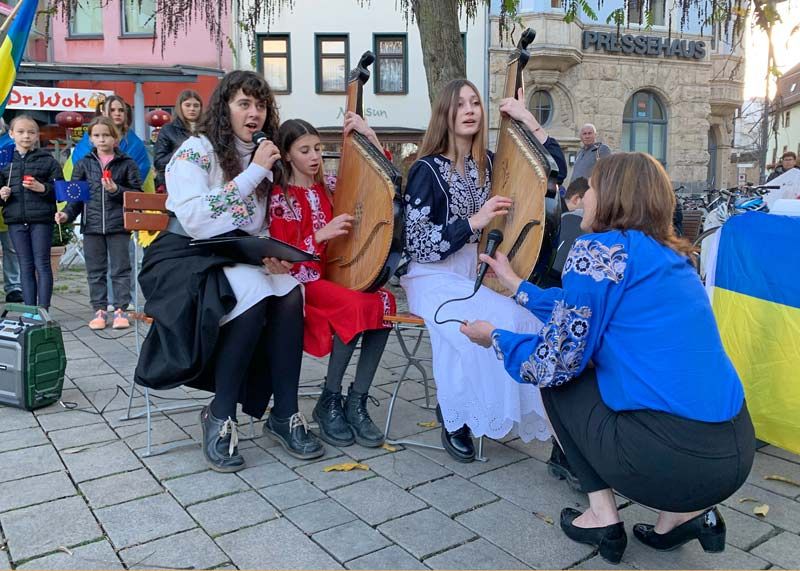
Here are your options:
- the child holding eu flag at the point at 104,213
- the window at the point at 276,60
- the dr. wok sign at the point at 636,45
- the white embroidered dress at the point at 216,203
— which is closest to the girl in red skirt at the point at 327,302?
the white embroidered dress at the point at 216,203

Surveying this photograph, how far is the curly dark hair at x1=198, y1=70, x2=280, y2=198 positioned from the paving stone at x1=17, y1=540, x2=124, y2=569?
151 cm

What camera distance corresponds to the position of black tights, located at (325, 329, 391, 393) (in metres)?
3.19

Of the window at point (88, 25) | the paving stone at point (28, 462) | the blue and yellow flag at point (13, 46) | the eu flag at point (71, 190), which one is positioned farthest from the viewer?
the window at point (88, 25)

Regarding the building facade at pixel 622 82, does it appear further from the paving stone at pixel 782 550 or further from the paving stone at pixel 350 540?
the paving stone at pixel 350 540

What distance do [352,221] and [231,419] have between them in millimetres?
1010

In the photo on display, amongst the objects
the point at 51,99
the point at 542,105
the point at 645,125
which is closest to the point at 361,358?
the point at 51,99

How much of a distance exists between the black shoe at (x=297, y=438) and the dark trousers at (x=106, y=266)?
3283 millimetres

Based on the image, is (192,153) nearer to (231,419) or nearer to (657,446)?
(231,419)

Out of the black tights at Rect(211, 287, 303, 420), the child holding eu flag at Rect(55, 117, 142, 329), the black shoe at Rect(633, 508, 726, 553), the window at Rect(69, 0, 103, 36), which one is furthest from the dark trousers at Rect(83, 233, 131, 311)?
the window at Rect(69, 0, 103, 36)

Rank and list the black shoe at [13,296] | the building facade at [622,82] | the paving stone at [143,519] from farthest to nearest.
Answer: the building facade at [622,82] < the black shoe at [13,296] < the paving stone at [143,519]

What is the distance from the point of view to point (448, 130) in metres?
3.17

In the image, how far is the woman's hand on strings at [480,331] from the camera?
230 centimetres

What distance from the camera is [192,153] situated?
9.51ft

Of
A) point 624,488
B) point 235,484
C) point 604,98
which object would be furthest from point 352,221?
point 604,98
